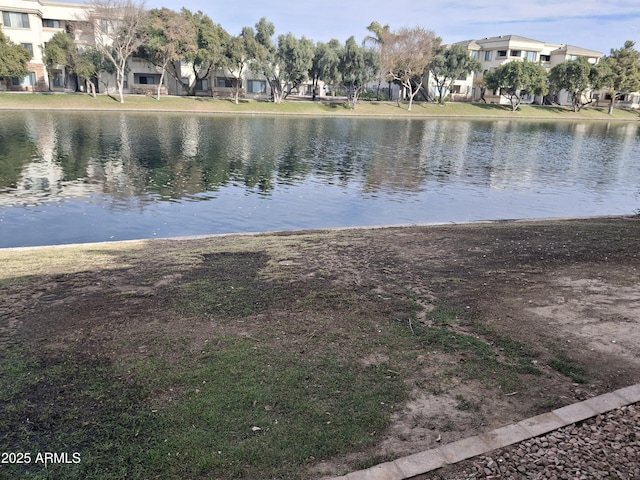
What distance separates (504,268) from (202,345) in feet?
20.9

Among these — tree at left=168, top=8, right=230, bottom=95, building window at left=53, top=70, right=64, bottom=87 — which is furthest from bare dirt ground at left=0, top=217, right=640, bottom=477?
building window at left=53, top=70, right=64, bottom=87

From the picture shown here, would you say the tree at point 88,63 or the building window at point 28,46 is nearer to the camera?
the tree at point 88,63

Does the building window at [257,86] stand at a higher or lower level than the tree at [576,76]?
lower

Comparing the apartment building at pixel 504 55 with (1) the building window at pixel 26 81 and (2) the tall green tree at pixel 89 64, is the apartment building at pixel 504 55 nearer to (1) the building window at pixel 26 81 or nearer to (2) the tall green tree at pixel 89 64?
(2) the tall green tree at pixel 89 64

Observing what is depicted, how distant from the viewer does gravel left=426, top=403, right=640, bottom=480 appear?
423cm

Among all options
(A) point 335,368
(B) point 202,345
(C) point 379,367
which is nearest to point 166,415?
(B) point 202,345

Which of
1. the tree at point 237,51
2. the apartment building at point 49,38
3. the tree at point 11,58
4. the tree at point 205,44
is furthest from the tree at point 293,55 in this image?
the tree at point 11,58

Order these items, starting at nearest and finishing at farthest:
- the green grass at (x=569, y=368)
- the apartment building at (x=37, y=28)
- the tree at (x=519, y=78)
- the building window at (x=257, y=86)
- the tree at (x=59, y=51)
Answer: the green grass at (x=569, y=368)
the tree at (x=59, y=51)
the apartment building at (x=37, y=28)
the tree at (x=519, y=78)
the building window at (x=257, y=86)

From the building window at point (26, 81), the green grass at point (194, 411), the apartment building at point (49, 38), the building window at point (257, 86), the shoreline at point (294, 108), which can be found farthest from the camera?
the building window at point (257, 86)

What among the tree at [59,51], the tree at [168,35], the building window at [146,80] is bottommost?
the building window at [146,80]

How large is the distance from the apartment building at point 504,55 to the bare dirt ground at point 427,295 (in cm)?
9138

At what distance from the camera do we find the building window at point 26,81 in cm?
6466

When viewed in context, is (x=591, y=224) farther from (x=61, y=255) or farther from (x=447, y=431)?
(x=61, y=255)

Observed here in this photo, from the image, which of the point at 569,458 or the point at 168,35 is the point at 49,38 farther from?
the point at 569,458
